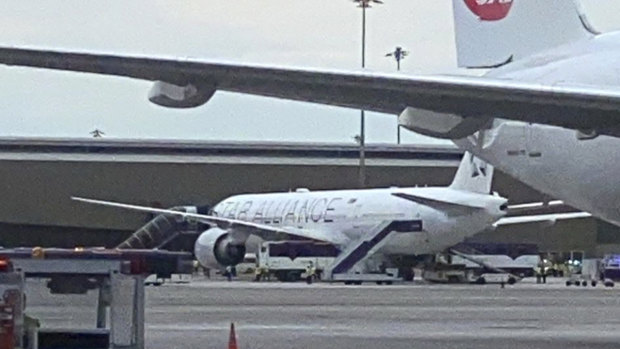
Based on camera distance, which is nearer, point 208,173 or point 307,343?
point 307,343

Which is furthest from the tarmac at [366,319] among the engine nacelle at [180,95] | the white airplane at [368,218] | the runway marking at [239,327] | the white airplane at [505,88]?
the white airplane at [368,218]

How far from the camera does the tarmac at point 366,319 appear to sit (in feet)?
67.9

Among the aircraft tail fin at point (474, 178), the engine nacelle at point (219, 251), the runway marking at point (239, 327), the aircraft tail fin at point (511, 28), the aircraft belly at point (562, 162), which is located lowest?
the runway marking at point (239, 327)

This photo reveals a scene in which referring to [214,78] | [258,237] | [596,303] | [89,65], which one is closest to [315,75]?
[214,78]

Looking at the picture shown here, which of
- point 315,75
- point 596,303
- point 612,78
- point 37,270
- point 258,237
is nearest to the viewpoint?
point 37,270

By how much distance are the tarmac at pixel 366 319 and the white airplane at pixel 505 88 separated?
2465mm

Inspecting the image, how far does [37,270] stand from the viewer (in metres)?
11.9

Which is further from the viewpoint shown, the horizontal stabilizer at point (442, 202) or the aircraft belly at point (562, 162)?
the horizontal stabilizer at point (442, 202)

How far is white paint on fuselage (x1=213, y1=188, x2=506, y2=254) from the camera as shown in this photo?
59188 millimetres

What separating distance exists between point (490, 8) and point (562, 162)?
322 centimetres

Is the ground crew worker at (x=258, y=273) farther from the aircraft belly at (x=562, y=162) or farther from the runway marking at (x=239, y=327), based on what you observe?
the aircraft belly at (x=562, y=162)

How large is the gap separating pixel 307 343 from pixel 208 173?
6969cm

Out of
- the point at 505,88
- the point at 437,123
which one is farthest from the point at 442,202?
the point at 505,88

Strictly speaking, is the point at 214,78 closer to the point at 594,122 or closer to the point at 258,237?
the point at 594,122
